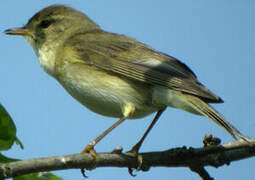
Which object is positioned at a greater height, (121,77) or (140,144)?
(121,77)

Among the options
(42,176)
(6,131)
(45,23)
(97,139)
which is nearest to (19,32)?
(45,23)

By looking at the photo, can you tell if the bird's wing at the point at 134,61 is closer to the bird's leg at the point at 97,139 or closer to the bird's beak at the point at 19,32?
the bird's leg at the point at 97,139

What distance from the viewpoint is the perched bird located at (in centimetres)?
417

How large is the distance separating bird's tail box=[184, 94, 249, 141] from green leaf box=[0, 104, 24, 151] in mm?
1748

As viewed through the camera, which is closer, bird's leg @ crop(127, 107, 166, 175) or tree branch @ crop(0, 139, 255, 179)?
tree branch @ crop(0, 139, 255, 179)

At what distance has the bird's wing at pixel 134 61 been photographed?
4.22m

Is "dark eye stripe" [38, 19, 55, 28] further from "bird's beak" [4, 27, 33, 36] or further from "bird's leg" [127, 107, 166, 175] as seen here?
"bird's leg" [127, 107, 166, 175]

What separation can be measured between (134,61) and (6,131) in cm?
208

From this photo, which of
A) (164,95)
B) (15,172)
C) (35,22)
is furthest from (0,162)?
(35,22)

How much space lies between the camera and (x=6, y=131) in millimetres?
3004

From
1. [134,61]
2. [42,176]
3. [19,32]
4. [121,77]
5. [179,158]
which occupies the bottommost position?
[179,158]

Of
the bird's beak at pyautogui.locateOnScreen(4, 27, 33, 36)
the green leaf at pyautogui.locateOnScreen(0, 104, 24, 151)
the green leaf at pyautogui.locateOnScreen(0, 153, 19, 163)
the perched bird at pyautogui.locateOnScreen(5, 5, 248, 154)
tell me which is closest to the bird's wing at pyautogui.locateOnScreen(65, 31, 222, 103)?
the perched bird at pyautogui.locateOnScreen(5, 5, 248, 154)

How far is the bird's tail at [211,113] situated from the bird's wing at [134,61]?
7 centimetres

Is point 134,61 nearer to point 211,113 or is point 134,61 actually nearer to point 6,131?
point 211,113
